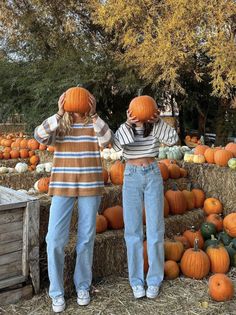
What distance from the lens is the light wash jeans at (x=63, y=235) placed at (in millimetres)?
2912

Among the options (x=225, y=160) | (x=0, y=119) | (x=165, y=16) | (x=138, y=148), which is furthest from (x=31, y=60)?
(x=138, y=148)

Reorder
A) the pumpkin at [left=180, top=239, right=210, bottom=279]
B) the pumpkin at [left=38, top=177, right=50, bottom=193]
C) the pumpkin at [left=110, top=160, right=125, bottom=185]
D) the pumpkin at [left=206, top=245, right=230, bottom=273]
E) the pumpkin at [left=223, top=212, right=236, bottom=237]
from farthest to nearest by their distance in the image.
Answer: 1. the pumpkin at [left=110, top=160, right=125, bottom=185]
2. the pumpkin at [left=223, top=212, right=236, bottom=237]
3. the pumpkin at [left=38, top=177, right=50, bottom=193]
4. the pumpkin at [left=206, top=245, right=230, bottom=273]
5. the pumpkin at [left=180, top=239, right=210, bottom=279]

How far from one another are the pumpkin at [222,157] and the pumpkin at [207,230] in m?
1.07

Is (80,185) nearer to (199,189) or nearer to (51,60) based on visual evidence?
(199,189)

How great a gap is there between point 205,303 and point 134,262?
640mm

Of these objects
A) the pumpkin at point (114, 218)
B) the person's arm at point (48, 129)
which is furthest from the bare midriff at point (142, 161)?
the pumpkin at point (114, 218)

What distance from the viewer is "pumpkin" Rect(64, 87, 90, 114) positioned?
9.66 feet

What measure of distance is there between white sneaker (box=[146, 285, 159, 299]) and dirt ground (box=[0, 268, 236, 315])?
0.03 m

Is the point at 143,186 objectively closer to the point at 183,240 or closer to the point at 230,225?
the point at 183,240

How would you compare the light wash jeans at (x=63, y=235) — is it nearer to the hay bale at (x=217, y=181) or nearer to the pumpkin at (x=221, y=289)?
the pumpkin at (x=221, y=289)

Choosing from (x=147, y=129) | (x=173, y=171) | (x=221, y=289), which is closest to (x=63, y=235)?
(x=147, y=129)

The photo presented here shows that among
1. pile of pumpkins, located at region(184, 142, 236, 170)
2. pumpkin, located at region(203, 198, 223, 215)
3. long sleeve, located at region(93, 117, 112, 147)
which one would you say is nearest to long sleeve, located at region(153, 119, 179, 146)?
long sleeve, located at region(93, 117, 112, 147)

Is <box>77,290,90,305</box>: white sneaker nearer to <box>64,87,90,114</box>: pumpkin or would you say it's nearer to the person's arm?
the person's arm

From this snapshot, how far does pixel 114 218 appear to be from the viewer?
399 cm
